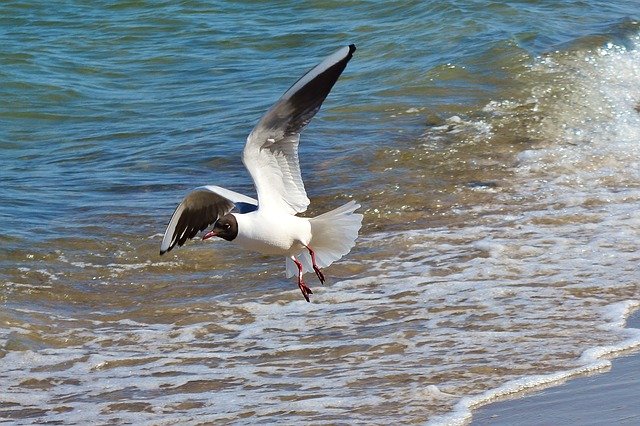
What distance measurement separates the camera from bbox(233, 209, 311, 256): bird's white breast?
20.8 feet

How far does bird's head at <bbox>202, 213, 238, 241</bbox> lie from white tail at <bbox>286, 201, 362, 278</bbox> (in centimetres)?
46

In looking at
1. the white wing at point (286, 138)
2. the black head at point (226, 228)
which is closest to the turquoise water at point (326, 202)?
the black head at point (226, 228)

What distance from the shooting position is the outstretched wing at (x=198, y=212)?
642 cm

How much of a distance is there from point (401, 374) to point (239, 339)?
1.17 metres

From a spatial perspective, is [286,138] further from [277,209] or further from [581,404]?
[581,404]

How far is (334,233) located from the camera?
657 centimetres

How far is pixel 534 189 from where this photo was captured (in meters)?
9.29

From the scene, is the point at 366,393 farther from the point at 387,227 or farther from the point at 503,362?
the point at 387,227

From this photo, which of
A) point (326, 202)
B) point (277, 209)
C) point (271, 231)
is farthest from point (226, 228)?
point (326, 202)

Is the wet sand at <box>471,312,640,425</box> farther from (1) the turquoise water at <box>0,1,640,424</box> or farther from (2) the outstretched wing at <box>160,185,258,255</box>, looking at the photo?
(2) the outstretched wing at <box>160,185,258,255</box>

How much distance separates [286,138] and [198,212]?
651 mm

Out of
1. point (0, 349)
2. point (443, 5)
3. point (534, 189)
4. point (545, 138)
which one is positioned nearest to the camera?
point (0, 349)

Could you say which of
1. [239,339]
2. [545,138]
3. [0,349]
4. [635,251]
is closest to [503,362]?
[239,339]

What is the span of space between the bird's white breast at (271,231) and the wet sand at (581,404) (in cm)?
157
